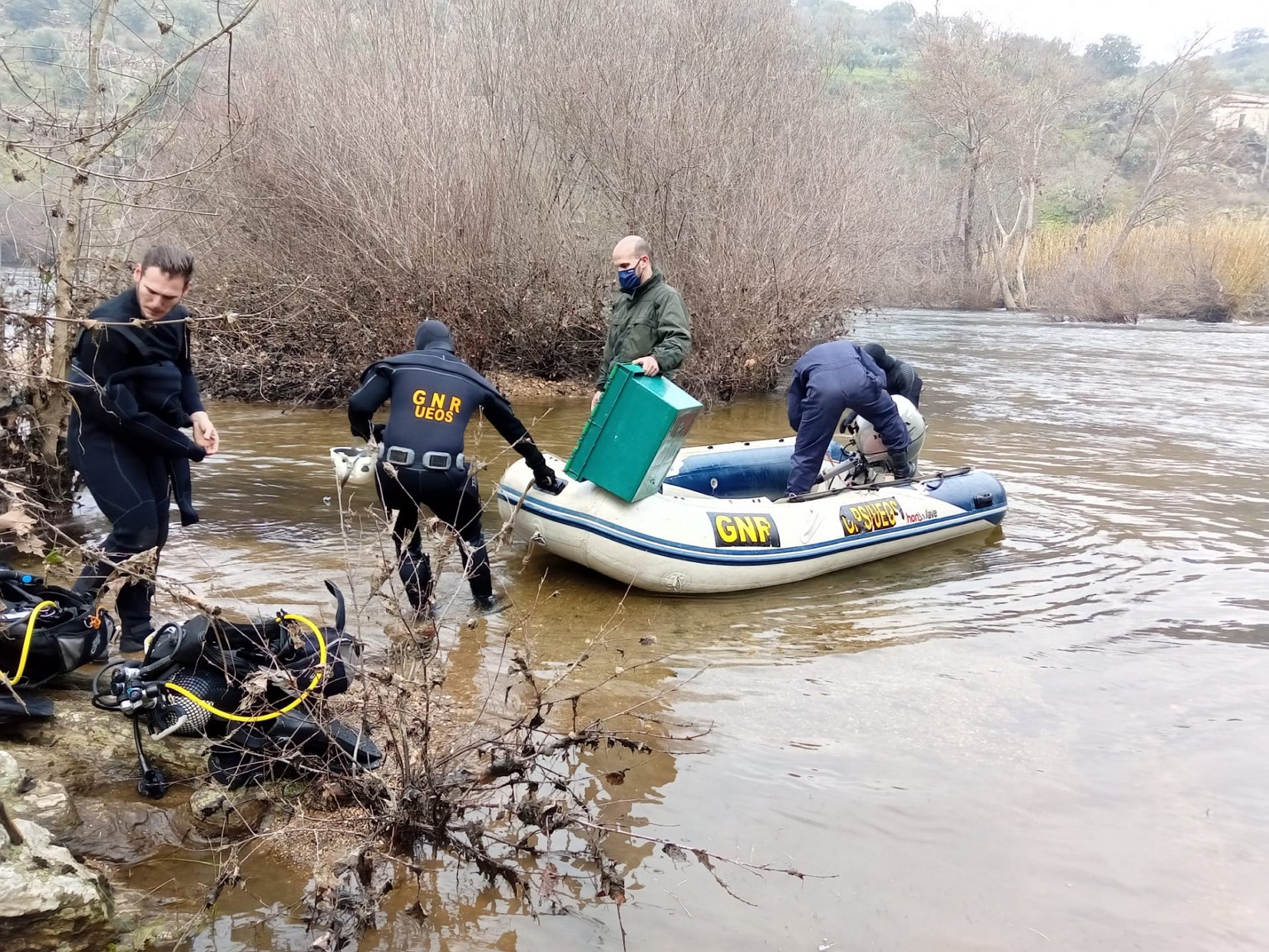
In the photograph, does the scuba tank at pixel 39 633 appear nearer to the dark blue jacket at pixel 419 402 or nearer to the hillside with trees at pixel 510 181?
the dark blue jacket at pixel 419 402

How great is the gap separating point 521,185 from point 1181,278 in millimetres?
22041

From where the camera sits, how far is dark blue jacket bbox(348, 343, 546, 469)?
189 inches

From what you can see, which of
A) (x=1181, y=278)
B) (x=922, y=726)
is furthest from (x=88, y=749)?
(x=1181, y=278)

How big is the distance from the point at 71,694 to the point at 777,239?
35.6 ft

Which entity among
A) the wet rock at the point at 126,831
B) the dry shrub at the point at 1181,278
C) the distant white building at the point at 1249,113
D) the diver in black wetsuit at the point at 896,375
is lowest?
the wet rock at the point at 126,831

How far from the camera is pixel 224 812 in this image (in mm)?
A: 3211

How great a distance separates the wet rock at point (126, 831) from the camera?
3037mm

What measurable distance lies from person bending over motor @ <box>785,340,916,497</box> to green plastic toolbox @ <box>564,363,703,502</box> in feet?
3.28

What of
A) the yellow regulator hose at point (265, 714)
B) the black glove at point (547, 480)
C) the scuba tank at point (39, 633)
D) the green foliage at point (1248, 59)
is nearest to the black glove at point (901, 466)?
the black glove at point (547, 480)

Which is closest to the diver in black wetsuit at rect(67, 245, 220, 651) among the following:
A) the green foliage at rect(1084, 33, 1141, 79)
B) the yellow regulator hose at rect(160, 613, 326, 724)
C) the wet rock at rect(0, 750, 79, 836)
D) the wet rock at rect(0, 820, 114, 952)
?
the yellow regulator hose at rect(160, 613, 326, 724)

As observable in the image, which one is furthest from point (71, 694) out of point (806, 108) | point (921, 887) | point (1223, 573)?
point (806, 108)

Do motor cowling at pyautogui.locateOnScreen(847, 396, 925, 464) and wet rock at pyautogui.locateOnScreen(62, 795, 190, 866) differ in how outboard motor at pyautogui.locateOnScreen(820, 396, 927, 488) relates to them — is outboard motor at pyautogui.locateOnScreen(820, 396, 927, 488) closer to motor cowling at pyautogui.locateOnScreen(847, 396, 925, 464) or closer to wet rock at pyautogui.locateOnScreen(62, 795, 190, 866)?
motor cowling at pyautogui.locateOnScreen(847, 396, 925, 464)

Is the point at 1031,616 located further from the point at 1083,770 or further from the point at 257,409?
the point at 257,409

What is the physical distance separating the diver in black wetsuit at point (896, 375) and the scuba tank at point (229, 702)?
4.68 metres
